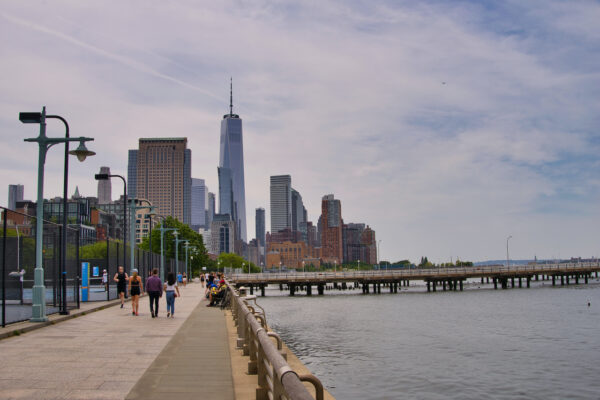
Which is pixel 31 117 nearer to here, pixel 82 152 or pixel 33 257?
pixel 82 152

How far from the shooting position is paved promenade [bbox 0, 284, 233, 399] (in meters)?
9.35

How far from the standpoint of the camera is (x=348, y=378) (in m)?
20.4

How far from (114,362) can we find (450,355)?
1830 cm

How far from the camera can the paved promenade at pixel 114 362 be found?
9352 mm

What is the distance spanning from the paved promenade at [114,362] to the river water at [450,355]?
557cm

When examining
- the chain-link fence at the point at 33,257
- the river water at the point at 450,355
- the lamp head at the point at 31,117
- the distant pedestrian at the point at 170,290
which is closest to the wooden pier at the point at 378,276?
the river water at the point at 450,355

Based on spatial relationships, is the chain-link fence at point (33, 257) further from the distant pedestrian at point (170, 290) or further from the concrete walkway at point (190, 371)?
the concrete walkway at point (190, 371)

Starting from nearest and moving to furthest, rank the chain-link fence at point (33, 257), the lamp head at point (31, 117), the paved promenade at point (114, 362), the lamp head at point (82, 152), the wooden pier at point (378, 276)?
the paved promenade at point (114, 362)
the lamp head at point (31, 117)
the lamp head at point (82, 152)
the chain-link fence at point (33, 257)
the wooden pier at point (378, 276)

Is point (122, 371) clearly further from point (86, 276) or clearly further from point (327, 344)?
point (86, 276)

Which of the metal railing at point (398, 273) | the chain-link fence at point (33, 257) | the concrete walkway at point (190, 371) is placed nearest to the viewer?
the concrete walkway at point (190, 371)

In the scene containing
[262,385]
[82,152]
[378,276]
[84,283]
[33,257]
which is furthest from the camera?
[378,276]

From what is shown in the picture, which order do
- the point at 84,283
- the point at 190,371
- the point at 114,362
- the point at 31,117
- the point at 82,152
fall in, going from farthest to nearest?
the point at 84,283
the point at 82,152
the point at 31,117
the point at 114,362
the point at 190,371

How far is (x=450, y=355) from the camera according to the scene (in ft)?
86.6

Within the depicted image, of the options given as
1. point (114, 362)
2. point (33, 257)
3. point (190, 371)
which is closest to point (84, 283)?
point (33, 257)
